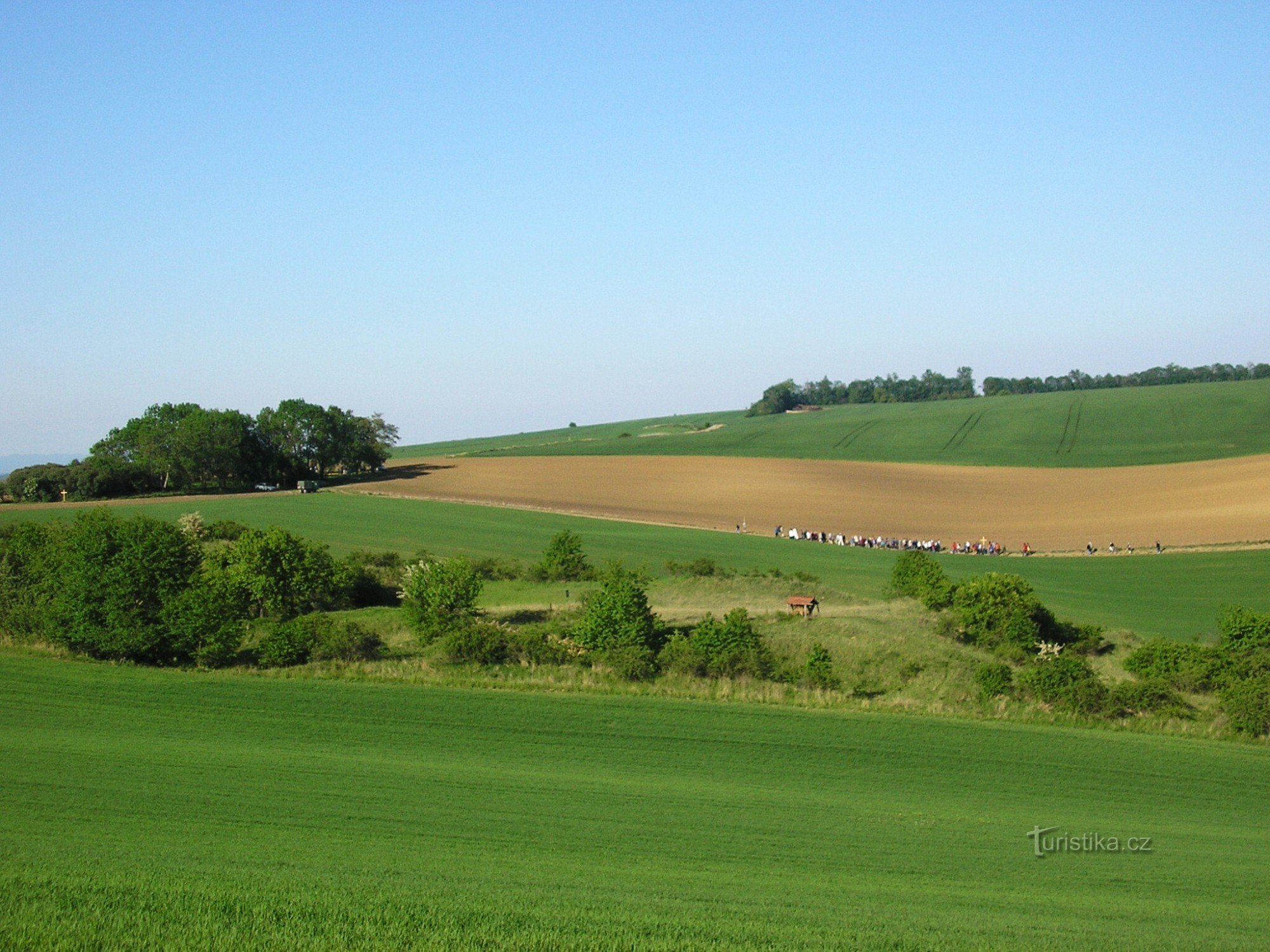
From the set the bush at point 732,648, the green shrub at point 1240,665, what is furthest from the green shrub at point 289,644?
the green shrub at point 1240,665

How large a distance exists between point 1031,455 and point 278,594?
74165 mm

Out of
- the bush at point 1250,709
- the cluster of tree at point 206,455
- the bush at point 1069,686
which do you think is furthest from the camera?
the cluster of tree at point 206,455

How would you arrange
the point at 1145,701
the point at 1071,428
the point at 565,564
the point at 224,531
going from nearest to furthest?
the point at 1145,701
the point at 565,564
the point at 224,531
the point at 1071,428

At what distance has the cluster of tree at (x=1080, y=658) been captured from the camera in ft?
77.6

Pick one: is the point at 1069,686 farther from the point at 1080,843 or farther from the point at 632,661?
the point at 632,661

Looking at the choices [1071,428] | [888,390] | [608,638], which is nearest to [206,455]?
[608,638]

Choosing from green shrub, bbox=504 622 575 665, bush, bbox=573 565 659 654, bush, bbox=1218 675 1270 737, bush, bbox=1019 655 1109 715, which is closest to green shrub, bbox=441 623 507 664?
green shrub, bbox=504 622 575 665

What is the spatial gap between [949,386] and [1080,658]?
548 feet

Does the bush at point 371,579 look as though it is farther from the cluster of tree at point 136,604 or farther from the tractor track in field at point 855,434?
the tractor track in field at point 855,434

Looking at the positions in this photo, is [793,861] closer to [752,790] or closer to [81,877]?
[752,790]

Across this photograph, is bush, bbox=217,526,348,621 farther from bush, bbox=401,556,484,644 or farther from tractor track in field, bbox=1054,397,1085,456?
tractor track in field, bbox=1054,397,1085,456

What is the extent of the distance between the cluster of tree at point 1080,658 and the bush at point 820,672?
367 centimetres

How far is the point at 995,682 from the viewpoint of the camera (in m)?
25.6

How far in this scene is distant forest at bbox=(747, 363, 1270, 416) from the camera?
6550 inches
